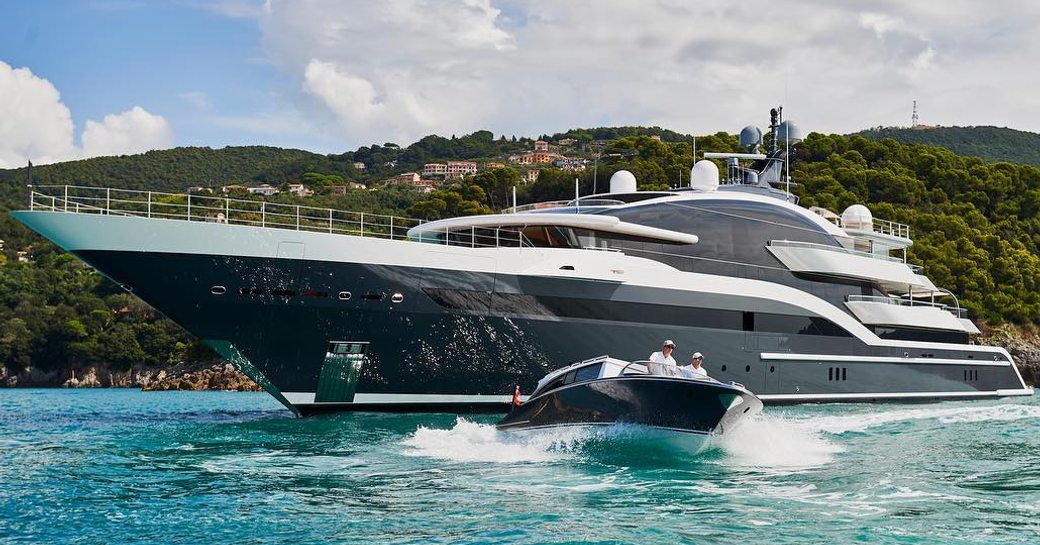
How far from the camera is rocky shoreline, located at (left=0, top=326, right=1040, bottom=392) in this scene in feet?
168

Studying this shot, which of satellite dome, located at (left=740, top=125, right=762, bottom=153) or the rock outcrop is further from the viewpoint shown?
the rock outcrop

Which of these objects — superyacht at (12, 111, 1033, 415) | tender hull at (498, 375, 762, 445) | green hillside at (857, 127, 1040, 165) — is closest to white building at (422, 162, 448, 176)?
green hillside at (857, 127, 1040, 165)

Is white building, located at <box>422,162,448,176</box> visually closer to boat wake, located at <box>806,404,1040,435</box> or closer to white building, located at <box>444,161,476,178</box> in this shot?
white building, located at <box>444,161,476,178</box>

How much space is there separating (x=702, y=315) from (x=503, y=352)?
5.33 meters

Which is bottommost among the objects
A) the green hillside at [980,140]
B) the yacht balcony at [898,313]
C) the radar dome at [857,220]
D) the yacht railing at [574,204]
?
the yacht balcony at [898,313]

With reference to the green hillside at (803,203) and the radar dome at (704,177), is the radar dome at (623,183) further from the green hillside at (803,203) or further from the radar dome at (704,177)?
the green hillside at (803,203)

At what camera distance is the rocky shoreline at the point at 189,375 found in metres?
51.3

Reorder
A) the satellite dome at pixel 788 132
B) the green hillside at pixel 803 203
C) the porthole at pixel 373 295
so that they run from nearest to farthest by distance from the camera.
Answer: the porthole at pixel 373 295
the satellite dome at pixel 788 132
the green hillside at pixel 803 203

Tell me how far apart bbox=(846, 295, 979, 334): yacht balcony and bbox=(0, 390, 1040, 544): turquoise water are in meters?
8.65

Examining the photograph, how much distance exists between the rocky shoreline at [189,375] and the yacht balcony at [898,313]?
25.0 m

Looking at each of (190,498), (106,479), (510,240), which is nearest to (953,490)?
(190,498)

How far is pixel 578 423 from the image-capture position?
44.5ft

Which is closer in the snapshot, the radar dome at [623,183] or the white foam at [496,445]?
the white foam at [496,445]

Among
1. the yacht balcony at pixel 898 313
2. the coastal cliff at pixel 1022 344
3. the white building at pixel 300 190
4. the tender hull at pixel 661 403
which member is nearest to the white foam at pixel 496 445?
the tender hull at pixel 661 403
